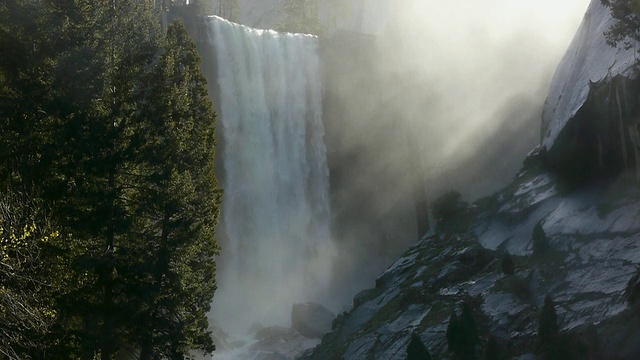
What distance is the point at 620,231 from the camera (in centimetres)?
2741

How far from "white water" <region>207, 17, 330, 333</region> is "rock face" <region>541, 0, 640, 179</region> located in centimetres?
2977

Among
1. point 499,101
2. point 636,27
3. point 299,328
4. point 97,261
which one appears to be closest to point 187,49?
point 97,261

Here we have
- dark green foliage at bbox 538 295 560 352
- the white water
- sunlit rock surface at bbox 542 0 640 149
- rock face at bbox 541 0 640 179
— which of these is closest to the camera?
dark green foliage at bbox 538 295 560 352

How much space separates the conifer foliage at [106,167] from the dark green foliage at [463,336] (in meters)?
9.44

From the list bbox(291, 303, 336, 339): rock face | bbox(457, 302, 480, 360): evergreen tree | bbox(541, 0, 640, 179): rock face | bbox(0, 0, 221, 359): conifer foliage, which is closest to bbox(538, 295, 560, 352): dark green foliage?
bbox(457, 302, 480, 360): evergreen tree

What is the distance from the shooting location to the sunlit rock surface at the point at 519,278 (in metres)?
25.2

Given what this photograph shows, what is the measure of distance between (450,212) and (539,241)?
1273cm

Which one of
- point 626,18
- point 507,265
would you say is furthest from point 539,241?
point 626,18

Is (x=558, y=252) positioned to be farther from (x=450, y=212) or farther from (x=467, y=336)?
(x=450, y=212)

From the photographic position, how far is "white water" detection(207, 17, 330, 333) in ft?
202

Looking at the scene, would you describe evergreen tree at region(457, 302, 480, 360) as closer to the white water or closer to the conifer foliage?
the conifer foliage

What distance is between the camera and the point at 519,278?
29.9 meters

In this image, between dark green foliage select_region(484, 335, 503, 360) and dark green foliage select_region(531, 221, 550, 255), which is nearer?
dark green foliage select_region(484, 335, 503, 360)

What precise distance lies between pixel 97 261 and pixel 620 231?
19.0m
